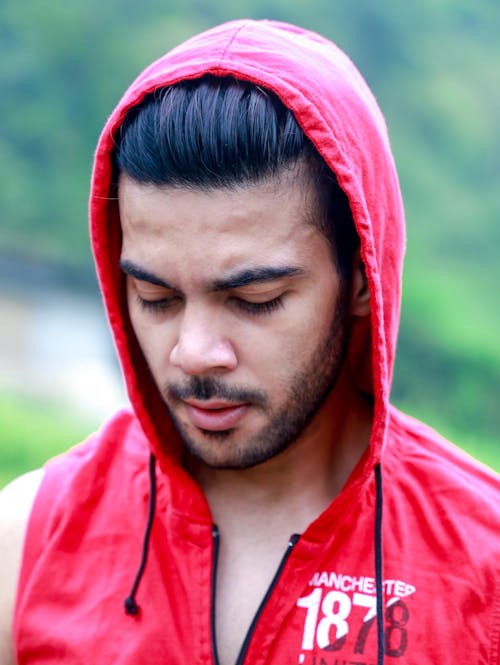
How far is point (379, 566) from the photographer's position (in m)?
1.65

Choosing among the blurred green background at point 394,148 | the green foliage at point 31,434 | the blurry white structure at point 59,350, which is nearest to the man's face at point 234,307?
the green foliage at point 31,434

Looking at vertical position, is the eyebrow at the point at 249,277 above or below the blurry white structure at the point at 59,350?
below

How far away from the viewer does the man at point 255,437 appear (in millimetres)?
1580

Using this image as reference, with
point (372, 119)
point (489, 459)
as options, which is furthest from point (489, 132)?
→ point (372, 119)

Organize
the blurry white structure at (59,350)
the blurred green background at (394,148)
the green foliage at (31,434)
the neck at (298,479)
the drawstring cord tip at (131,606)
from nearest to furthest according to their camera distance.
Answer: the drawstring cord tip at (131,606) → the neck at (298,479) → the green foliage at (31,434) → the blurred green background at (394,148) → the blurry white structure at (59,350)

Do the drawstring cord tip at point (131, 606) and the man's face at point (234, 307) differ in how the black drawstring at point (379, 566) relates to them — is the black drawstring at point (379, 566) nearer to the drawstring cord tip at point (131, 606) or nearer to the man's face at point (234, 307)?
the man's face at point (234, 307)

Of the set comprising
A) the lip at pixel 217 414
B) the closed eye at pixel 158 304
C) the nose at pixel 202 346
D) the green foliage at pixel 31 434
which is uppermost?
the green foliage at pixel 31 434

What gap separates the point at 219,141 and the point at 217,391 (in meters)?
0.40

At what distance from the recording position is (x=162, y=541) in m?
1.75

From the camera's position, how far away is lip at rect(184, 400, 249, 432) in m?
1.63

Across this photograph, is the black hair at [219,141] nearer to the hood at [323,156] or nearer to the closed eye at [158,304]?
the hood at [323,156]

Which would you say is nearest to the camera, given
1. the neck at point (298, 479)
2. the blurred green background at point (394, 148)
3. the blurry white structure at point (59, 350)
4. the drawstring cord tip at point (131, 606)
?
the drawstring cord tip at point (131, 606)

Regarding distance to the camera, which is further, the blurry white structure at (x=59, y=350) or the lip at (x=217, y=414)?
the blurry white structure at (x=59, y=350)

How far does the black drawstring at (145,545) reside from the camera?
168 centimetres
